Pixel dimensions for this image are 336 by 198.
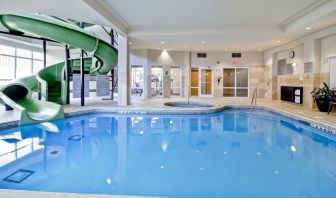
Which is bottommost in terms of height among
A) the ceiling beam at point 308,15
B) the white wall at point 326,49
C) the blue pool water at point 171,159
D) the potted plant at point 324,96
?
the blue pool water at point 171,159

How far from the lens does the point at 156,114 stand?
9.04 m

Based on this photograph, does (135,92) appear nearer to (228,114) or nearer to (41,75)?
(41,75)

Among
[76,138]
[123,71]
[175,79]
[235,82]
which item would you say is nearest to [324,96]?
[235,82]

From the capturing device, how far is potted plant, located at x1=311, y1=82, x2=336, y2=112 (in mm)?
8047

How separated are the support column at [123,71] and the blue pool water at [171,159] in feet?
9.72

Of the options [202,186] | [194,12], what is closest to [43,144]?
[202,186]

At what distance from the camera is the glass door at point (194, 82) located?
1548 centimetres

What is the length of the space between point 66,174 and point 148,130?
3.28 m

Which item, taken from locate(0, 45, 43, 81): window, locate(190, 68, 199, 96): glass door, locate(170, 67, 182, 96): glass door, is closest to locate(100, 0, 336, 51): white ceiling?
locate(170, 67, 182, 96): glass door

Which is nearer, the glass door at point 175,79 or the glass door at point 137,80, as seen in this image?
the glass door at point 137,80

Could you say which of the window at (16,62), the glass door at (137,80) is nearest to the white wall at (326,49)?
the glass door at (137,80)

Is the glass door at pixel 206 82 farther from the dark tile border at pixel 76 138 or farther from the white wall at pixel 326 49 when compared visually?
the dark tile border at pixel 76 138

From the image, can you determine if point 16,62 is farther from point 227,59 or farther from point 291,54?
point 291,54

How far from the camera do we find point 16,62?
1488 cm
